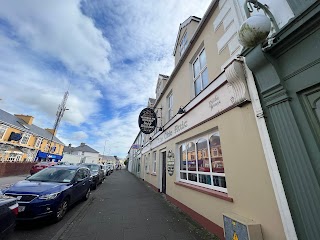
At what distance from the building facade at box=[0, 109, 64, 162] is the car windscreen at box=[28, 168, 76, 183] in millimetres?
24863

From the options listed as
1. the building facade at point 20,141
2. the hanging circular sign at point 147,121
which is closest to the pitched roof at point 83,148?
the building facade at point 20,141

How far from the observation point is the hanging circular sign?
31.8 feet

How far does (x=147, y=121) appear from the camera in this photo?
32.5ft

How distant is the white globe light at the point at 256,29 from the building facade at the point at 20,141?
31924 millimetres

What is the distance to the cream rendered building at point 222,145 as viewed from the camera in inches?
114

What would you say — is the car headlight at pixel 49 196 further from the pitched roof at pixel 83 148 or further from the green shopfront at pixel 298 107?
the pitched roof at pixel 83 148

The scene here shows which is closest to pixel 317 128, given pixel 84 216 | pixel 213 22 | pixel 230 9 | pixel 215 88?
pixel 215 88

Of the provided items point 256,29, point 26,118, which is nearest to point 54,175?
point 256,29

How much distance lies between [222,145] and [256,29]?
279 cm

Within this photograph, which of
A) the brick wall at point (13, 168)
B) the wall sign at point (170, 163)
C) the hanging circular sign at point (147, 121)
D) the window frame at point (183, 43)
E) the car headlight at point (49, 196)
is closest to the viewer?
the car headlight at point (49, 196)

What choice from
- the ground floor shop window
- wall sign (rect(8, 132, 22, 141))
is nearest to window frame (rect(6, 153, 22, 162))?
wall sign (rect(8, 132, 22, 141))

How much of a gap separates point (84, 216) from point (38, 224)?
4.46ft

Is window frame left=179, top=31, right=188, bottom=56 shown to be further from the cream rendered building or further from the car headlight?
the car headlight

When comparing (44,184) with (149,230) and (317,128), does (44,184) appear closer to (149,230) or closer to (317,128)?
(149,230)
